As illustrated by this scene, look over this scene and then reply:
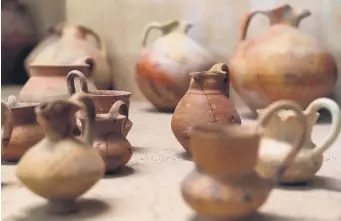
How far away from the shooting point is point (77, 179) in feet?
4.38

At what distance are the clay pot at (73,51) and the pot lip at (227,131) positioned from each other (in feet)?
6.46

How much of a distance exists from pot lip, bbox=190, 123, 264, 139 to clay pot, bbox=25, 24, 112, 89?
1968mm

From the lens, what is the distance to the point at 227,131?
1271mm

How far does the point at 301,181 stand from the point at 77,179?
0.62 metres

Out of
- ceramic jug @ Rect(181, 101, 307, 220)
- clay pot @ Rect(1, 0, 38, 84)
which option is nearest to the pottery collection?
ceramic jug @ Rect(181, 101, 307, 220)

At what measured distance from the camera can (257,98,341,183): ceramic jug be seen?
5.09 feet

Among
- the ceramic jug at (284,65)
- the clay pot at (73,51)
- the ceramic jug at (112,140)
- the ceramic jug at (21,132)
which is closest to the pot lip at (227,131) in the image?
the ceramic jug at (112,140)

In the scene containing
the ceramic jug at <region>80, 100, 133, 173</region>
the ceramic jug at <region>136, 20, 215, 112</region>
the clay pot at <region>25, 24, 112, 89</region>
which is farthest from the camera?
the clay pot at <region>25, 24, 112, 89</region>

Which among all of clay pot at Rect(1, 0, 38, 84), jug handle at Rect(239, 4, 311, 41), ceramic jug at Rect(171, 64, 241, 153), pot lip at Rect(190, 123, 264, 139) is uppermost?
jug handle at Rect(239, 4, 311, 41)

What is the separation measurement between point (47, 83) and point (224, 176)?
4.28 ft

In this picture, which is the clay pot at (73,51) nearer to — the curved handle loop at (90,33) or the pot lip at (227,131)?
the curved handle loop at (90,33)

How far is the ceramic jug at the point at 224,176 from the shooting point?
1204 mm

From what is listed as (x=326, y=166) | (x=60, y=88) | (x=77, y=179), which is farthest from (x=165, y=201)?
(x=60, y=88)

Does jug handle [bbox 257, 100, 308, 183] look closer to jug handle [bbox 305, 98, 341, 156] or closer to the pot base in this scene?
jug handle [bbox 305, 98, 341, 156]
